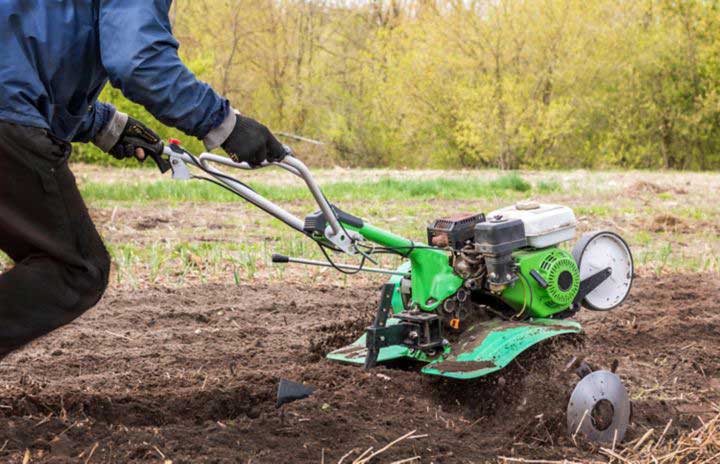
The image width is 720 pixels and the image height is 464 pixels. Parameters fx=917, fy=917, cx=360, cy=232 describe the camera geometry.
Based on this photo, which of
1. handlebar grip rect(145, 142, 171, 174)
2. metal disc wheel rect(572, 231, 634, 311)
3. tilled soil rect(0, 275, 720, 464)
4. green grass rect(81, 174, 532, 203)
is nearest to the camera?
tilled soil rect(0, 275, 720, 464)

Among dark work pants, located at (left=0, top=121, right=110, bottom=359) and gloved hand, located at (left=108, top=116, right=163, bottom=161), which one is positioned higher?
gloved hand, located at (left=108, top=116, right=163, bottom=161)

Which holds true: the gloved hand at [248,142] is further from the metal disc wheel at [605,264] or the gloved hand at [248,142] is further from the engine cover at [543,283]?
the metal disc wheel at [605,264]

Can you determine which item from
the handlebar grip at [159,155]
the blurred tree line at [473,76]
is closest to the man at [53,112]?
the handlebar grip at [159,155]

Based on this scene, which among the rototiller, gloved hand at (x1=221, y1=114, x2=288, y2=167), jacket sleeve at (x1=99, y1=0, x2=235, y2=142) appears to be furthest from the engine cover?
jacket sleeve at (x1=99, y1=0, x2=235, y2=142)

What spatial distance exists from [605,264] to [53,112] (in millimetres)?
2532

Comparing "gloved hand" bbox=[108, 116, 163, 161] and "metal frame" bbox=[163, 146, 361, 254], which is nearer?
"metal frame" bbox=[163, 146, 361, 254]

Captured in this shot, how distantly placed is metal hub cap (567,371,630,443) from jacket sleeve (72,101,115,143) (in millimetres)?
2039

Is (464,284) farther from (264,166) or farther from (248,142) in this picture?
(248,142)

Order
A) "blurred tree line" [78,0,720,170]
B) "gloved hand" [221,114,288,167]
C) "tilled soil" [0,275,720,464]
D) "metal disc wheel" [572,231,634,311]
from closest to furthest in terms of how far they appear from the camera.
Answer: "gloved hand" [221,114,288,167] < "tilled soil" [0,275,720,464] < "metal disc wheel" [572,231,634,311] < "blurred tree line" [78,0,720,170]

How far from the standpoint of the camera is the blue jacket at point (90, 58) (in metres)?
2.72

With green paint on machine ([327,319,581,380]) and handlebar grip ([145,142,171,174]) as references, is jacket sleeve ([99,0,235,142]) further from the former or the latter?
green paint on machine ([327,319,581,380])

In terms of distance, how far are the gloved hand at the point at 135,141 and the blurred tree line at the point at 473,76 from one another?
1722 centimetres

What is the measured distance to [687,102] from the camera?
25719 mm

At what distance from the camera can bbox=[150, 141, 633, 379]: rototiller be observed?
3529 mm
